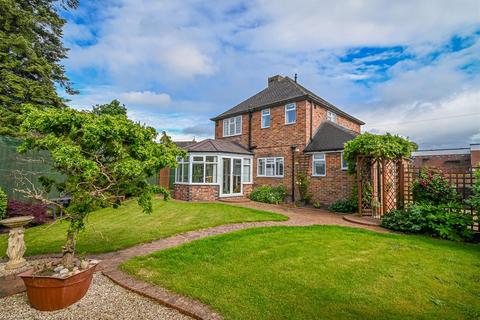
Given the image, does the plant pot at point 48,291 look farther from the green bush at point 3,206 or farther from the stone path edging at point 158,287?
the green bush at point 3,206

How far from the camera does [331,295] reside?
3.28m

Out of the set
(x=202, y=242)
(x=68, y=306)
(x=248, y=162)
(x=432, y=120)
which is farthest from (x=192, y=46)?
(x=432, y=120)

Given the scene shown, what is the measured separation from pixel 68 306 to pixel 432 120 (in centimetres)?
4438

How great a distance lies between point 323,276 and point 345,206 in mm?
8192

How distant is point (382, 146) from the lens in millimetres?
8875

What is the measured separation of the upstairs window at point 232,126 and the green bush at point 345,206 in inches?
342

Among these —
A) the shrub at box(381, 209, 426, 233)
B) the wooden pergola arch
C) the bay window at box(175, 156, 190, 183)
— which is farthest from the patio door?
the shrub at box(381, 209, 426, 233)

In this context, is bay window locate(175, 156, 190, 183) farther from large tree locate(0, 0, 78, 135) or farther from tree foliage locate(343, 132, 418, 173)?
tree foliage locate(343, 132, 418, 173)

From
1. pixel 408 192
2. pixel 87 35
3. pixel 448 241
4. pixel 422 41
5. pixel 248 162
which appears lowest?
pixel 448 241

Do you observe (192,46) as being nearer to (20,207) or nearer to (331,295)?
(20,207)

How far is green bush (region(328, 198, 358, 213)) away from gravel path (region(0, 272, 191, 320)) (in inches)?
399

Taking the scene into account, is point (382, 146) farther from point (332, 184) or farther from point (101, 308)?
point (101, 308)

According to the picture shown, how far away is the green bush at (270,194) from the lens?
534 inches

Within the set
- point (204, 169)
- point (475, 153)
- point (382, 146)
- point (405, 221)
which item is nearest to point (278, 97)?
point (204, 169)
